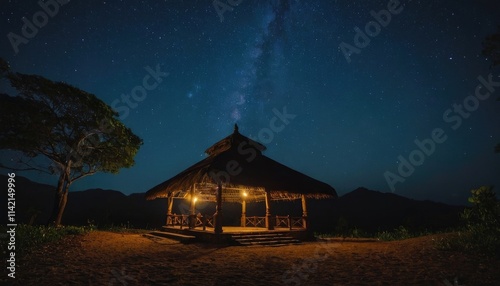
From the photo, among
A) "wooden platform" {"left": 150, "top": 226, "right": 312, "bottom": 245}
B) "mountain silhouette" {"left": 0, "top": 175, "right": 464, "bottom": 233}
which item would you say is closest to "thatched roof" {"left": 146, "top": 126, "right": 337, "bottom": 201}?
"wooden platform" {"left": 150, "top": 226, "right": 312, "bottom": 245}

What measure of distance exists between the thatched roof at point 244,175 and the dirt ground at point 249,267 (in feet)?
10.9

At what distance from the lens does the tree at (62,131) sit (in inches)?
583

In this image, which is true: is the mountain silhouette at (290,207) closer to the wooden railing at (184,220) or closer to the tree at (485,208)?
the wooden railing at (184,220)

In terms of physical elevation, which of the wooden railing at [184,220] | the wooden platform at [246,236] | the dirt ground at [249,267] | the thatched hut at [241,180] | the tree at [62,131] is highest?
the tree at [62,131]

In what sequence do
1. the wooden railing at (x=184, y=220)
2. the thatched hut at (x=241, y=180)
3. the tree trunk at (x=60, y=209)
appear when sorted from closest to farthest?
the thatched hut at (x=241, y=180) < the wooden railing at (x=184, y=220) < the tree trunk at (x=60, y=209)

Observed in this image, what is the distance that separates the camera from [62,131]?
16469 mm

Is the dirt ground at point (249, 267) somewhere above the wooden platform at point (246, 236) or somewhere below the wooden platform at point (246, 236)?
below

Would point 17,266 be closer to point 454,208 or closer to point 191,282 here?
point 191,282

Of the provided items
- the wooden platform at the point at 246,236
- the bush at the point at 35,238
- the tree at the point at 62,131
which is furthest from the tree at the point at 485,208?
the tree at the point at 62,131

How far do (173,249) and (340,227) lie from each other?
1421cm

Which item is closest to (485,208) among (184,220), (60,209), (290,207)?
(184,220)

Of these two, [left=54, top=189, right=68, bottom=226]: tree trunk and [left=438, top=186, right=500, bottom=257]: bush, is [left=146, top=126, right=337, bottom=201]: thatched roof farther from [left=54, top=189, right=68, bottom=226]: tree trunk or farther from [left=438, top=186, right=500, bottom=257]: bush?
[left=438, top=186, right=500, bottom=257]: bush

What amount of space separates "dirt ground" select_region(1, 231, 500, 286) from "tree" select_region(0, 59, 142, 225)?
8.10 metres

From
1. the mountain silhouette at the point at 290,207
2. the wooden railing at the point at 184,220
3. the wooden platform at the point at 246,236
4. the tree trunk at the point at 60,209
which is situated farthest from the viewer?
the mountain silhouette at the point at 290,207
